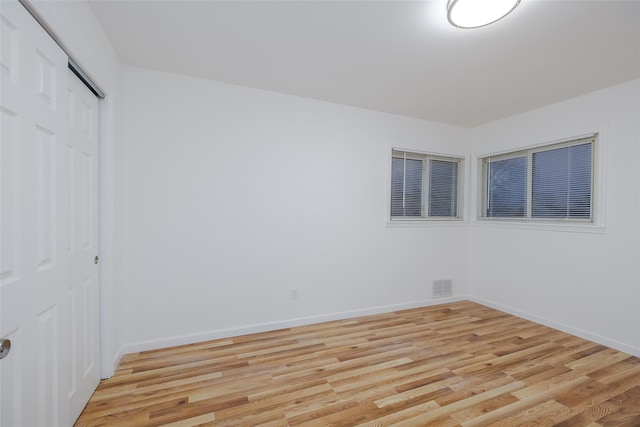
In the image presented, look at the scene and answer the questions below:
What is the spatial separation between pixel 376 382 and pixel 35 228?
90.4 inches

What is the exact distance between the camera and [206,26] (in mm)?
2012

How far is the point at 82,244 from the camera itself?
1.87 m

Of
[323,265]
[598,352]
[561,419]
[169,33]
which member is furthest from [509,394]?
[169,33]

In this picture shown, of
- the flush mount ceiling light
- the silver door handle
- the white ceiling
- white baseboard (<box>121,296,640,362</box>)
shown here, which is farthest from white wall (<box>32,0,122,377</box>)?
the flush mount ceiling light

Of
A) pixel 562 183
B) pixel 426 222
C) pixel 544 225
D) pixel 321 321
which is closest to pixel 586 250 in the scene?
pixel 544 225

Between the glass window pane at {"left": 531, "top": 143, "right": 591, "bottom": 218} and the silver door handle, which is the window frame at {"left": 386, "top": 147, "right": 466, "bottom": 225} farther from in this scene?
the silver door handle

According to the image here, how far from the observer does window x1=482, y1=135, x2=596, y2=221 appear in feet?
10.4

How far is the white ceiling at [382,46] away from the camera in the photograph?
1832 mm

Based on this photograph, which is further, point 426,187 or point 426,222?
point 426,187

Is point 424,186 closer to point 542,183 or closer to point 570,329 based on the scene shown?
point 542,183

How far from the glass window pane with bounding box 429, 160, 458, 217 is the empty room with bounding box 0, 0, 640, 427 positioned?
0.04m

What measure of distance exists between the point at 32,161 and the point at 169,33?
4.53 feet

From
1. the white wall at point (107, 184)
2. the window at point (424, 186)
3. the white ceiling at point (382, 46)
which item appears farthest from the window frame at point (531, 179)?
the white wall at point (107, 184)

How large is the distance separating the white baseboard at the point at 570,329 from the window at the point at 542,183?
1.20m
